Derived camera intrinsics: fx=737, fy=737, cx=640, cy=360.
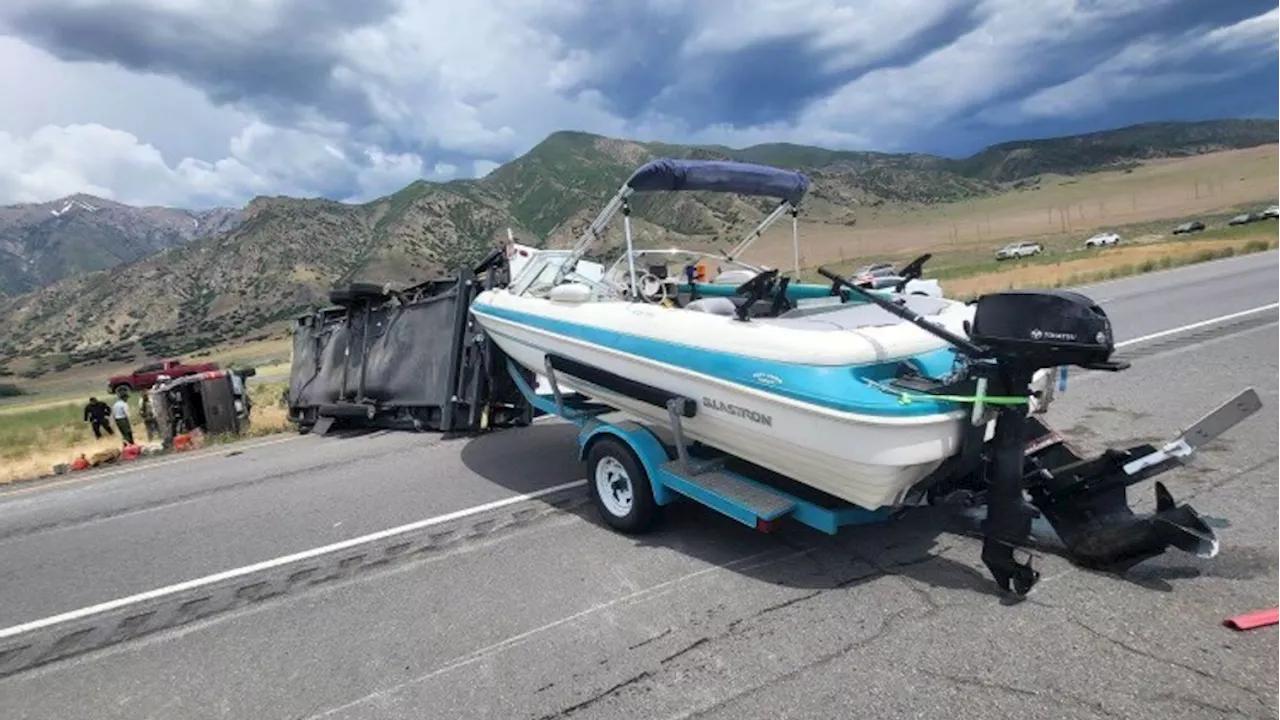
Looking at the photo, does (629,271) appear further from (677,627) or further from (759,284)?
(677,627)

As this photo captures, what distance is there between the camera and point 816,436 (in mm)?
3703

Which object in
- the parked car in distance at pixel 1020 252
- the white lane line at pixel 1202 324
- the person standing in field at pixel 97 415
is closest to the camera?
the white lane line at pixel 1202 324

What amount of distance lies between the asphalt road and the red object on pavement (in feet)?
0.23

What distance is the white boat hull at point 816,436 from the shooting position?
3.53 meters

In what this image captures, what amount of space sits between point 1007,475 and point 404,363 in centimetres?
719

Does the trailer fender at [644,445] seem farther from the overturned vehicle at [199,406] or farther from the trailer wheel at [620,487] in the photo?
the overturned vehicle at [199,406]

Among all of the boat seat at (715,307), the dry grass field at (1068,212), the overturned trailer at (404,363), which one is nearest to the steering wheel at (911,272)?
the boat seat at (715,307)

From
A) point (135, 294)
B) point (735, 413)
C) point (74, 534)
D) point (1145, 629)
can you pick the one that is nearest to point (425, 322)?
point (74, 534)

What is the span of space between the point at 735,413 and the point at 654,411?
2.47 feet

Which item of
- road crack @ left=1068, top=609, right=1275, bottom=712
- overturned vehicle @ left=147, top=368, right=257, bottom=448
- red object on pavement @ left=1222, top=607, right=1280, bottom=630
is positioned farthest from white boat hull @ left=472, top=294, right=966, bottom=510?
overturned vehicle @ left=147, top=368, right=257, bottom=448

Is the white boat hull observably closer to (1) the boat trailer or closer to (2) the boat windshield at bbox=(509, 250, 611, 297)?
(1) the boat trailer

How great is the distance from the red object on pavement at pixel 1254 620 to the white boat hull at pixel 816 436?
1299mm

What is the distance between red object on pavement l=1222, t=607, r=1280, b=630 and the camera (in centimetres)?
315

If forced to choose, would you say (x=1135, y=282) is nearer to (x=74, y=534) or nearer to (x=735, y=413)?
(x=735, y=413)
